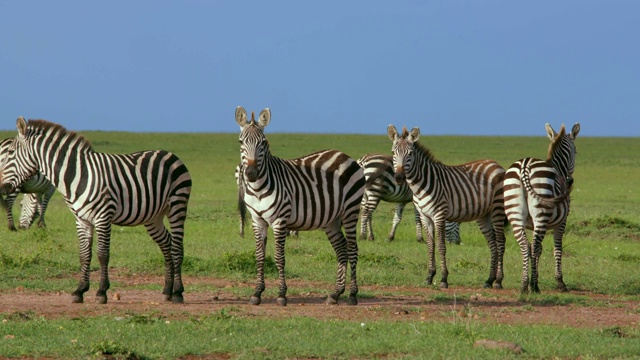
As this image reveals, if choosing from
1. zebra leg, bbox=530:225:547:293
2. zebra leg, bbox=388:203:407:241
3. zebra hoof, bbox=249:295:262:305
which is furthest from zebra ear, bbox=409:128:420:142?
zebra leg, bbox=388:203:407:241

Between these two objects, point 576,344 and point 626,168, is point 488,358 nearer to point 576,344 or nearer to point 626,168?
point 576,344

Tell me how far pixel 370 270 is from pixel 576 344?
18.3 ft

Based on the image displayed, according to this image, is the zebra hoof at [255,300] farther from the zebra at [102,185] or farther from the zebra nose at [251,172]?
the zebra nose at [251,172]

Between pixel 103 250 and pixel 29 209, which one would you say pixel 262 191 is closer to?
pixel 103 250

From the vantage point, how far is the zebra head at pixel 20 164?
10570 mm

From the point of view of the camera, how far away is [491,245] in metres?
13.1

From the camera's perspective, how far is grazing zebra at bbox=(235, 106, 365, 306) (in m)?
10.3

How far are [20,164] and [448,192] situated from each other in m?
5.70

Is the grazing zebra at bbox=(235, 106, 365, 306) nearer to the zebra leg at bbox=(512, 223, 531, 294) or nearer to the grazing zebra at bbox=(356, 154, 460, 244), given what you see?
the zebra leg at bbox=(512, 223, 531, 294)

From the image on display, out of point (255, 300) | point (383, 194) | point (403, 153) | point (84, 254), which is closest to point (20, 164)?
point (84, 254)

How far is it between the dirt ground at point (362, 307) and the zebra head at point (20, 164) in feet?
4.50

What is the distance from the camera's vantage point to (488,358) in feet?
24.5

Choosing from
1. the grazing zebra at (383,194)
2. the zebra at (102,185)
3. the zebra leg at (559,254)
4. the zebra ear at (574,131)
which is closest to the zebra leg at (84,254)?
the zebra at (102,185)

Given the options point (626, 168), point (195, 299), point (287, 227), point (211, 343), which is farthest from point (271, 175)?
point (626, 168)
